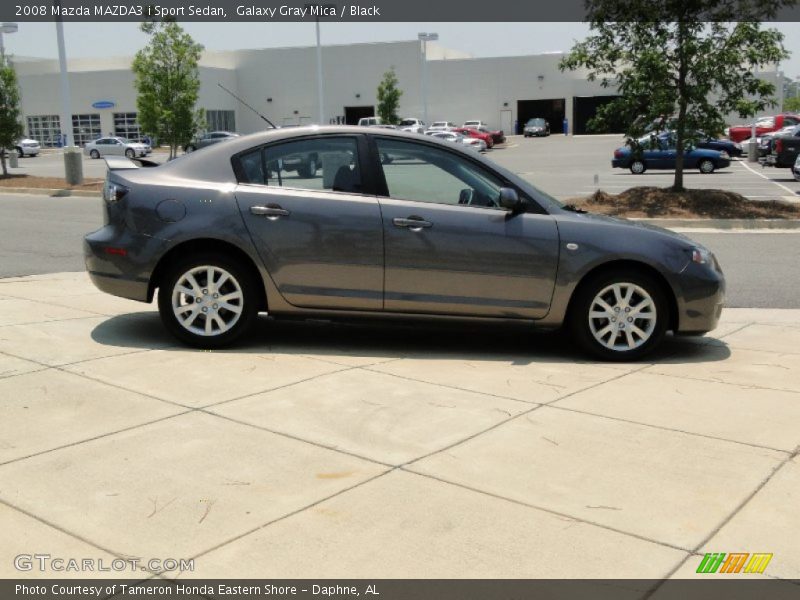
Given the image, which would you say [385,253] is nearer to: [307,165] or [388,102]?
[307,165]

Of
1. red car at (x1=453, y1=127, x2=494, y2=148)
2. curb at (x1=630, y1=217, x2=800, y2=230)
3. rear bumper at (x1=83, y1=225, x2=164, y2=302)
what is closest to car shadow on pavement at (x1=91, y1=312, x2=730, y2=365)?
rear bumper at (x1=83, y1=225, x2=164, y2=302)

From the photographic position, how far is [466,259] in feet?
21.0

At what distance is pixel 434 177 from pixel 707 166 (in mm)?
28518

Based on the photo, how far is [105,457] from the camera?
432 centimetres

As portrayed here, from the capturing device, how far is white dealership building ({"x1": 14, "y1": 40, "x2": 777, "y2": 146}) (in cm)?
7500

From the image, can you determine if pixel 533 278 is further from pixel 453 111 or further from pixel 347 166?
pixel 453 111

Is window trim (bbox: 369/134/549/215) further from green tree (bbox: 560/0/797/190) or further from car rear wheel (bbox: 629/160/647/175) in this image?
car rear wheel (bbox: 629/160/647/175)

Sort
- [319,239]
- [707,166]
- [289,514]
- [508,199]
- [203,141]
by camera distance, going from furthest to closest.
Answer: [707,166] → [203,141] → [319,239] → [508,199] → [289,514]

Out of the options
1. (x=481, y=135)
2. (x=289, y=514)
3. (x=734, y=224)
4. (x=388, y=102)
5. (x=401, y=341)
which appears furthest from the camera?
(x=388, y=102)

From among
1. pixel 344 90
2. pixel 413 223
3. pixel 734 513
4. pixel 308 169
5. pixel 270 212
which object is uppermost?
pixel 344 90

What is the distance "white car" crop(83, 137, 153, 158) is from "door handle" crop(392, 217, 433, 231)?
51196 millimetres

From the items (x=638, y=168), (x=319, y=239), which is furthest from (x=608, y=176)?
(x=319, y=239)

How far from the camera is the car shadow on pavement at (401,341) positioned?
6.62 m
